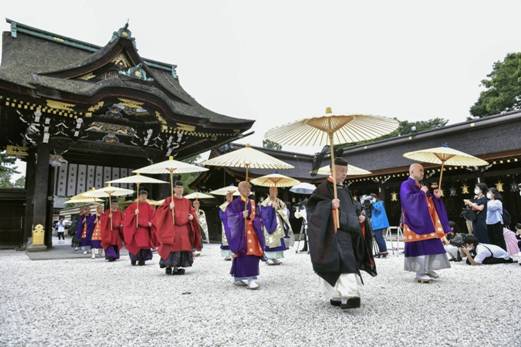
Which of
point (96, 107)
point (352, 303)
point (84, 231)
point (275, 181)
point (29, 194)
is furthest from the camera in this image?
point (29, 194)

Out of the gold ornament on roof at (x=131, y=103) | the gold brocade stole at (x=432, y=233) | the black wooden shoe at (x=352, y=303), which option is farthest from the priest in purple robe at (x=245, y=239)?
the gold ornament on roof at (x=131, y=103)

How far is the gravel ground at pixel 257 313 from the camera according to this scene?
2930 millimetres

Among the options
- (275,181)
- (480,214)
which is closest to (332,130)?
(275,181)

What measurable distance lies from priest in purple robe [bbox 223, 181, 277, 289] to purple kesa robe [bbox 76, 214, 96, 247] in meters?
8.67

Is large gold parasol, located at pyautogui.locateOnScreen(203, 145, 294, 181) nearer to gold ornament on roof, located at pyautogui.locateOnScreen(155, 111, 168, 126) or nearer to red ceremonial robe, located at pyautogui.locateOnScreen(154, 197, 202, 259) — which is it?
red ceremonial robe, located at pyautogui.locateOnScreen(154, 197, 202, 259)

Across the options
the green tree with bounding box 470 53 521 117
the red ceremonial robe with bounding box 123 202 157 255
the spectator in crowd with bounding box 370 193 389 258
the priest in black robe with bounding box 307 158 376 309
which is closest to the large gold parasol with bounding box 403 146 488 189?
the priest in black robe with bounding box 307 158 376 309

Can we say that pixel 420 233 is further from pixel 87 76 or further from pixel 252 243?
pixel 87 76

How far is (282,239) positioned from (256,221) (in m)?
3.26

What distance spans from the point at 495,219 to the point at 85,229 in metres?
12.8

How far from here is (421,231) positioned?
5.54 m

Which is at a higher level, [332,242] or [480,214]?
[480,214]

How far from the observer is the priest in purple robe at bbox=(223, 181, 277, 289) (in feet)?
17.5

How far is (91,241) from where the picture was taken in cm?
1189

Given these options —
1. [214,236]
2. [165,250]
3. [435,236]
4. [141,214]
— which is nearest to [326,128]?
[435,236]
